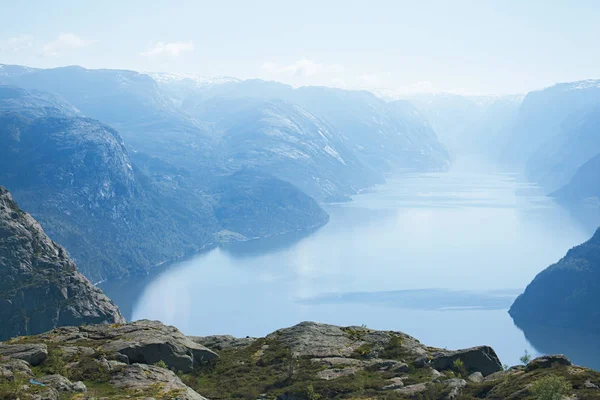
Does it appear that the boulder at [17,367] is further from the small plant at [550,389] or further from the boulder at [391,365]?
the small plant at [550,389]

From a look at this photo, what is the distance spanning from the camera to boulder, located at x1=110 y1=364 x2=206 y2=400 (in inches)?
1636

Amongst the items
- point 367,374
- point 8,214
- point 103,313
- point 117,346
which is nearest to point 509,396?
point 367,374

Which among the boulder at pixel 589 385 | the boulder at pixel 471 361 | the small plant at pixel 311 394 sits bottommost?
the small plant at pixel 311 394

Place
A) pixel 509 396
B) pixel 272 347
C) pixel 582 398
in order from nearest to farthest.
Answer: pixel 582 398
pixel 509 396
pixel 272 347

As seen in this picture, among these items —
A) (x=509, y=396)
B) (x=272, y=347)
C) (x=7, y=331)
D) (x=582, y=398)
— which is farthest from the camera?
(x=7, y=331)

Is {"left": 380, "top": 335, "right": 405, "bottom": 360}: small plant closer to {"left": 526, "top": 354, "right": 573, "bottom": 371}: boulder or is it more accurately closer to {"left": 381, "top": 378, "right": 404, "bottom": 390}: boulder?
{"left": 381, "top": 378, "right": 404, "bottom": 390}: boulder

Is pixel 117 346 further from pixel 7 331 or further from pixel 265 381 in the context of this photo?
pixel 7 331

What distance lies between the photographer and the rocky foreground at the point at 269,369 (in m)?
41.7

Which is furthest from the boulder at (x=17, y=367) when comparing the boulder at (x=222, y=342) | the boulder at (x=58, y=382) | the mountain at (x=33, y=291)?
the mountain at (x=33, y=291)

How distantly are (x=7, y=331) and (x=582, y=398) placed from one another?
134230mm

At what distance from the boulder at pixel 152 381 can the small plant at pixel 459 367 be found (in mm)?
18487

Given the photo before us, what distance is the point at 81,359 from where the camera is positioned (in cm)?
4881

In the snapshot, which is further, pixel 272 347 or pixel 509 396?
pixel 272 347

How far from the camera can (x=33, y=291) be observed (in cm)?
15000
